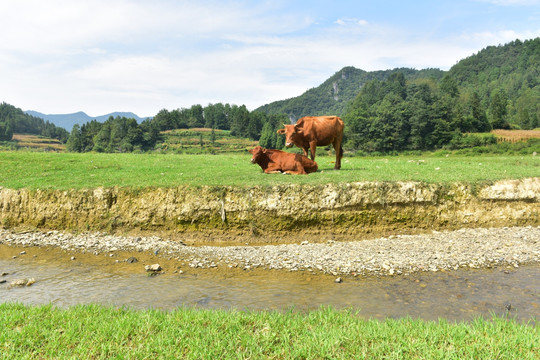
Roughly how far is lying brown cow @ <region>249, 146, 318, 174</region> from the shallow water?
25.2 feet

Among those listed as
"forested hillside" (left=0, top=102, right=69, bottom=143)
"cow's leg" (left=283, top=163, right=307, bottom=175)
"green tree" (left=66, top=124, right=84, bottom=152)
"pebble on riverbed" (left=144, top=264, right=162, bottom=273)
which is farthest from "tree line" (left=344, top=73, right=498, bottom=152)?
"forested hillside" (left=0, top=102, right=69, bottom=143)

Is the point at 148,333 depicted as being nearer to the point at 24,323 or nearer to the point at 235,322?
the point at 235,322

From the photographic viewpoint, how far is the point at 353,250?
10969mm

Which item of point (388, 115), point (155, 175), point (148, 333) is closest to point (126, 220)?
point (155, 175)

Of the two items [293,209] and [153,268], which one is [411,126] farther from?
[153,268]

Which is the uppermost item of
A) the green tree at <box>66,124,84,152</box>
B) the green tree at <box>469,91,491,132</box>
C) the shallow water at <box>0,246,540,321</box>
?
the green tree at <box>469,91,491,132</box>

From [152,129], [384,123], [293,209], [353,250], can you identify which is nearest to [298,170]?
[293,209]

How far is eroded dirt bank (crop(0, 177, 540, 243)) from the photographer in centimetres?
1278

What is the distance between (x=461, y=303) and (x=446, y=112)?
90.7m

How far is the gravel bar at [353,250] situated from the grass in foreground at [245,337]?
3966 millimetres

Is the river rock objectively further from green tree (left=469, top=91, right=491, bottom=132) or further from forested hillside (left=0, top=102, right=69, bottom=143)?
forested hillside (left=0, top=102, right=69, bottom=143)

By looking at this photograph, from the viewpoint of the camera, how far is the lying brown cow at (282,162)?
632 inches

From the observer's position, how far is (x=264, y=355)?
14.4 feet

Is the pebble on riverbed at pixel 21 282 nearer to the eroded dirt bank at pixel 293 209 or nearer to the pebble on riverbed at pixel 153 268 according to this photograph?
the pebble on riverbed at pixel 153 268
